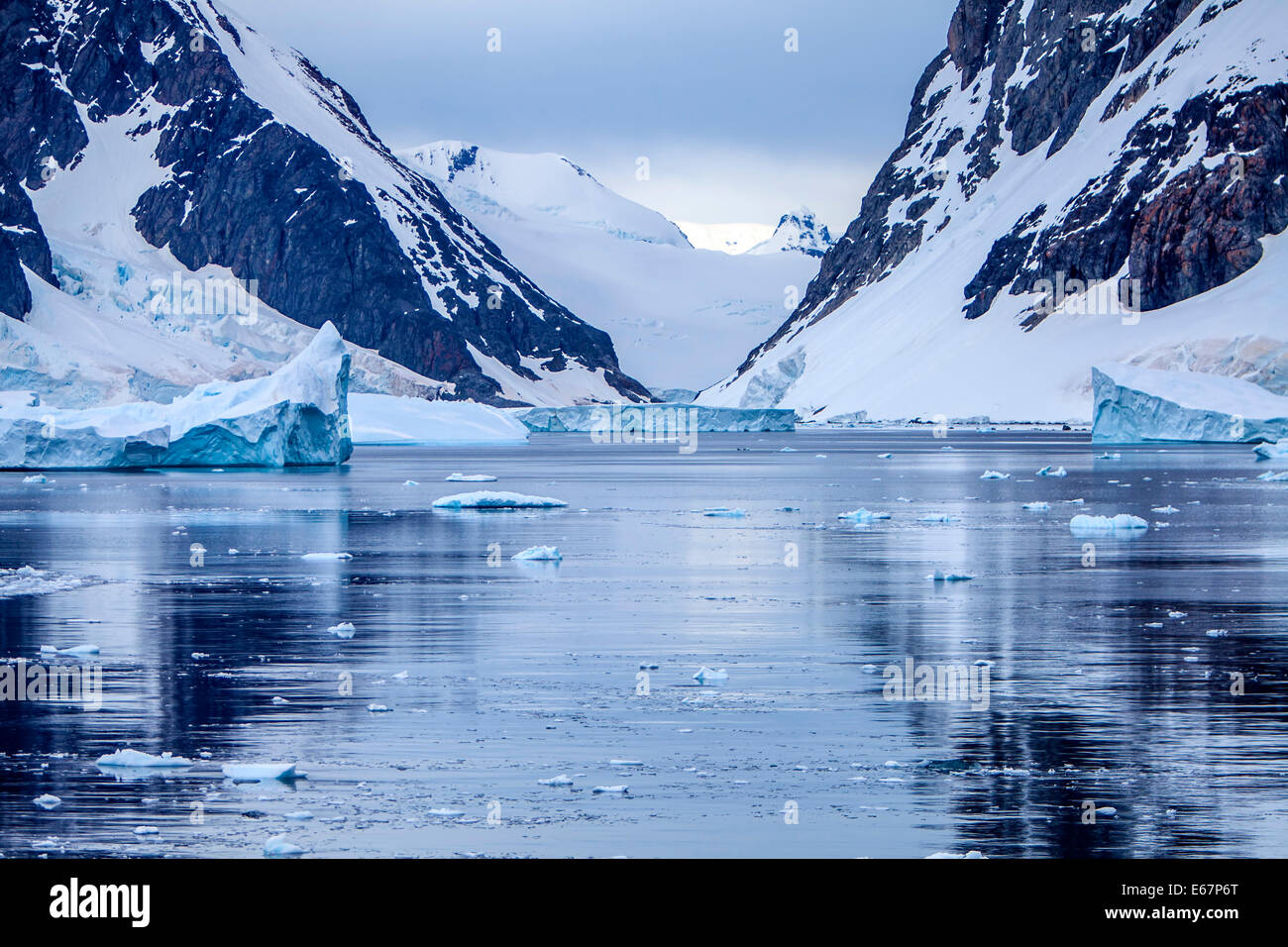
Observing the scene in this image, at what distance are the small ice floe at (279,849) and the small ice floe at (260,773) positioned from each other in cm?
153

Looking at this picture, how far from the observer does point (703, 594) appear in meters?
19.8

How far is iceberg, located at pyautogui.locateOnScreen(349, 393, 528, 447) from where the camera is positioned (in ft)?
288

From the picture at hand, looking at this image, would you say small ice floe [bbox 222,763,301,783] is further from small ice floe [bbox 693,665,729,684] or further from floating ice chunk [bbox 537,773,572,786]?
small ice floe [bbox 693,665,729,684]

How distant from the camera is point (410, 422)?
→ 295 feet

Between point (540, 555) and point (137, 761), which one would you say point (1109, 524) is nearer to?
point (540, 555)

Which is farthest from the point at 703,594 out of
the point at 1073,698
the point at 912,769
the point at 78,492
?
the point at 78,492

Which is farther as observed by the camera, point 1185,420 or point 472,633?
point 1185,420

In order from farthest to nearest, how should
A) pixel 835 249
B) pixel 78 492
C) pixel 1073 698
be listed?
pixel 835 249
pixel 78 492
pixel 1073 698

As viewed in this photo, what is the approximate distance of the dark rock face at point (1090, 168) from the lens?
131 meters

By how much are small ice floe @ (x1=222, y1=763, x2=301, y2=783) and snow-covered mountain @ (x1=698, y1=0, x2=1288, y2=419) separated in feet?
340

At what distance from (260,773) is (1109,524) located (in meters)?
20.7
